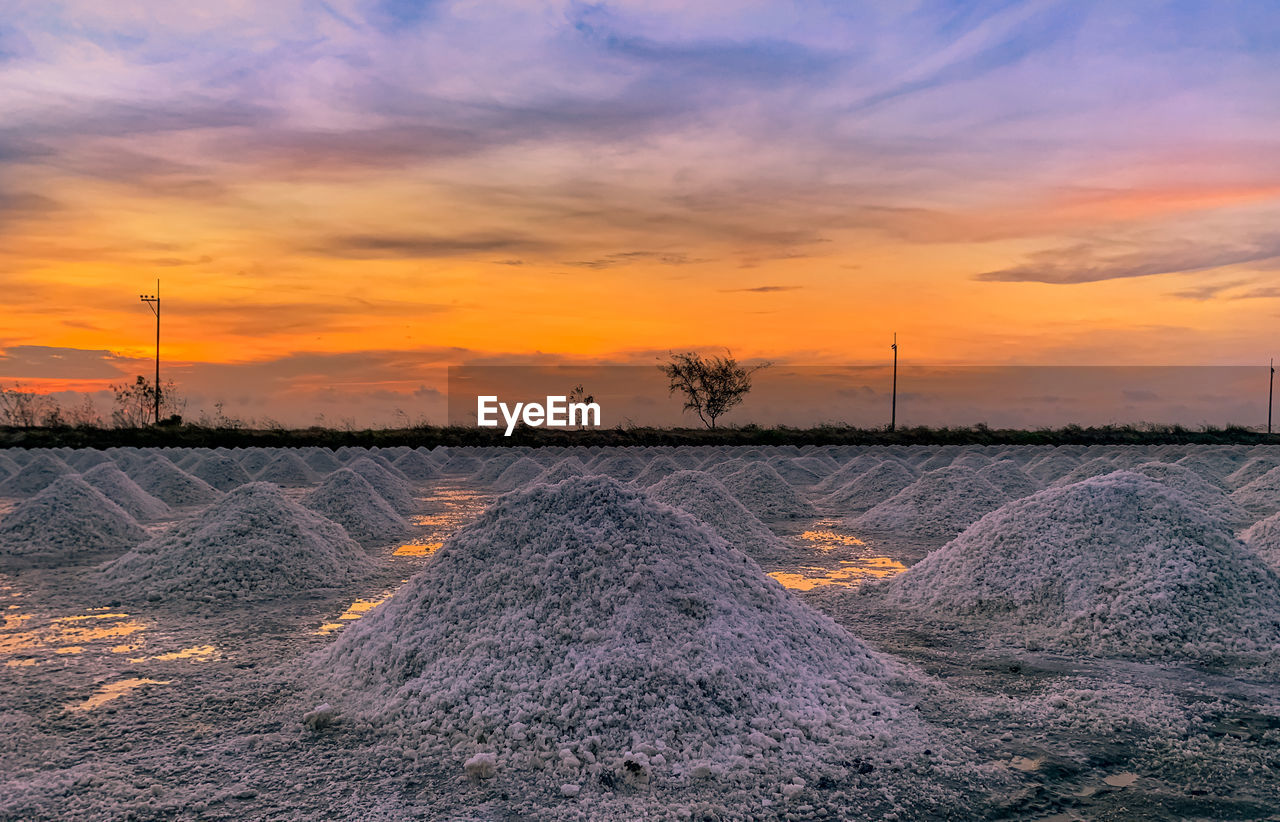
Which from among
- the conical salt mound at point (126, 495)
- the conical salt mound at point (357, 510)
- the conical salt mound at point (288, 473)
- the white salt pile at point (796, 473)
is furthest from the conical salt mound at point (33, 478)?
the white salt pile at point (796, 473)

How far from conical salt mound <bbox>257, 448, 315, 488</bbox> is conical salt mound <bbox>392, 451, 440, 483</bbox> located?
2751 millimetres

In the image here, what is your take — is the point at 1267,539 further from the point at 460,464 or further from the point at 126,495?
the point at 460,464

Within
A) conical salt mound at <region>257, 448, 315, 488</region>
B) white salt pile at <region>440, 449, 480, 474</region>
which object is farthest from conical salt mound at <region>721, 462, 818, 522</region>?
white salt pile at <region>440, 449, 480, 474</region>

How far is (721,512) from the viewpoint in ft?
40.7

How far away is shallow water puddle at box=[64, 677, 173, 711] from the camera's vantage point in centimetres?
519

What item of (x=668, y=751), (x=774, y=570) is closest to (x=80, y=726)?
(x=668, y=751)

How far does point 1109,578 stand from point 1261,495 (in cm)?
1241

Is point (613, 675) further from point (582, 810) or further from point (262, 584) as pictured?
point (262, 584)

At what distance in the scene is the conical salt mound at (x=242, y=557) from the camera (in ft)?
27.9

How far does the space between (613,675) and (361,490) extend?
10.9m

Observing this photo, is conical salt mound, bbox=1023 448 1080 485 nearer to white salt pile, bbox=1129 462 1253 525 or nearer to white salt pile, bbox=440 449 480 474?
white salt pile, bbox=1129 462 1253 525

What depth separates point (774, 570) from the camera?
10273 millimetres

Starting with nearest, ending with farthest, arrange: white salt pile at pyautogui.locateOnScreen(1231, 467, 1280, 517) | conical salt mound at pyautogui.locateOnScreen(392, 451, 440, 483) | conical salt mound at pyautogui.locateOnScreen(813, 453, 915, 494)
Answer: white salt pile at pyautogui.locateOnScreen(1231, 467, 1280, 517) < conical salt mound at pyautogui.locateOnScreen(813, 453, 915, 494) < conical salt mound at pyautogui.locateOnScreen(392, 451, 440, 483)

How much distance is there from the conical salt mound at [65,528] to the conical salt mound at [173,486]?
4.66m
